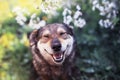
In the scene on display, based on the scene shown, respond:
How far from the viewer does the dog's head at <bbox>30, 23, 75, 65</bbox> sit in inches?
215

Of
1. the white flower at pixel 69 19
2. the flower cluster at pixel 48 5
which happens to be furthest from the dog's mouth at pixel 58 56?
the white flower at pixel 69 19

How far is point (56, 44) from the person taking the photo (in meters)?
5.42

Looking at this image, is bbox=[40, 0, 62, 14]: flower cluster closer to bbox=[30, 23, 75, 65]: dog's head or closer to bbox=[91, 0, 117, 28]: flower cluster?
bbox=[30, 23, 75, 65]: dog's head

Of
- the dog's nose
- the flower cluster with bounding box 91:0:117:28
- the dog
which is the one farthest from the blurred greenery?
the dog's nose

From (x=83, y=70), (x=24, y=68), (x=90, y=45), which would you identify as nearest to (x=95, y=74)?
(x=83, y=70)

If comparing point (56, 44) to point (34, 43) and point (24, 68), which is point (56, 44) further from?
point (24, 68)

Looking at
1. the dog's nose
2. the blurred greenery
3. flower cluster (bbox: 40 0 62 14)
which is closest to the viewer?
the dog's nose

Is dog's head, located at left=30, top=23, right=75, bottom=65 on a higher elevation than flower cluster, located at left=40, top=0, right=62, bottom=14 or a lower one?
lower

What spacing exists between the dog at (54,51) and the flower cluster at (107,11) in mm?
927

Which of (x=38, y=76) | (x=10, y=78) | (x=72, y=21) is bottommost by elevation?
(x=10, y=78)

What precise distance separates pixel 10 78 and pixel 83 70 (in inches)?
38.4

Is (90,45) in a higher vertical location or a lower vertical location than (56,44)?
lower

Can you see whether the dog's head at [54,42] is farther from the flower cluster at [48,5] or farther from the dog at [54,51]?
the flower cluster at [48,5]

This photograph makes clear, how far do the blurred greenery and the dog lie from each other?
529 millimetres
